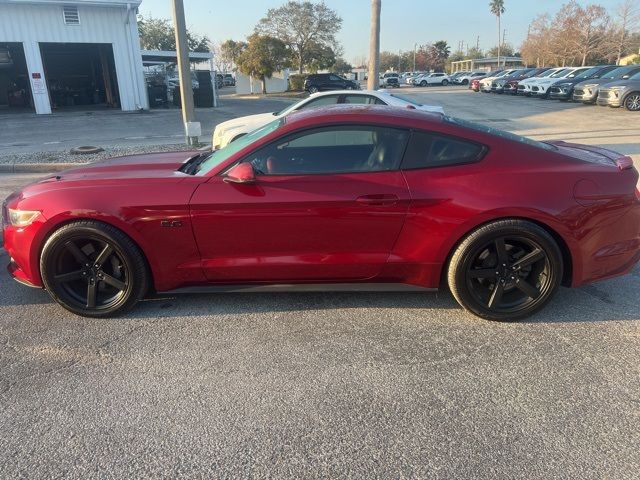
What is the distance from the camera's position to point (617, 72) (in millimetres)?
21281

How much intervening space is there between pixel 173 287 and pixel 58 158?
854cm

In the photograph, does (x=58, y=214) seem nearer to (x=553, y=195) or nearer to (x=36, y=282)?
(x=36, y=282)

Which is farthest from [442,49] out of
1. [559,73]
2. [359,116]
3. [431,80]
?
[359,116]

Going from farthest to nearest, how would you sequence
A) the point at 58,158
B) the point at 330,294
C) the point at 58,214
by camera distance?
the point at 58,158
the point at 330,294
the point at 58,214

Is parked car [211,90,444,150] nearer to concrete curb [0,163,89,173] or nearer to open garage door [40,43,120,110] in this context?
concrete curb [0,163,89,173]

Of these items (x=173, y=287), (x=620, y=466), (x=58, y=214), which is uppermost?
(x=58, y=214)

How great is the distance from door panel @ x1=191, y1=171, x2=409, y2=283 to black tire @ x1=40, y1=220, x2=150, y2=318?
53 centimetres

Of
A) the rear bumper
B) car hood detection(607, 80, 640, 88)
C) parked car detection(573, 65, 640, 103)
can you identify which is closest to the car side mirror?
the rear bumper

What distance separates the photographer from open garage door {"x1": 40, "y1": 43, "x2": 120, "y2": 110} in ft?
94.1

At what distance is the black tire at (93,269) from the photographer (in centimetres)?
336

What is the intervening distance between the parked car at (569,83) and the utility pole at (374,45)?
43.1 ft

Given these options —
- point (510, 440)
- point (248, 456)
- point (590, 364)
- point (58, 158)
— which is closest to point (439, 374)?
point (510, 440)

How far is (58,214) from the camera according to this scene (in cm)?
335

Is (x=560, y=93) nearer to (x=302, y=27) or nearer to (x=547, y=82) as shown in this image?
(x=547, y=82)
